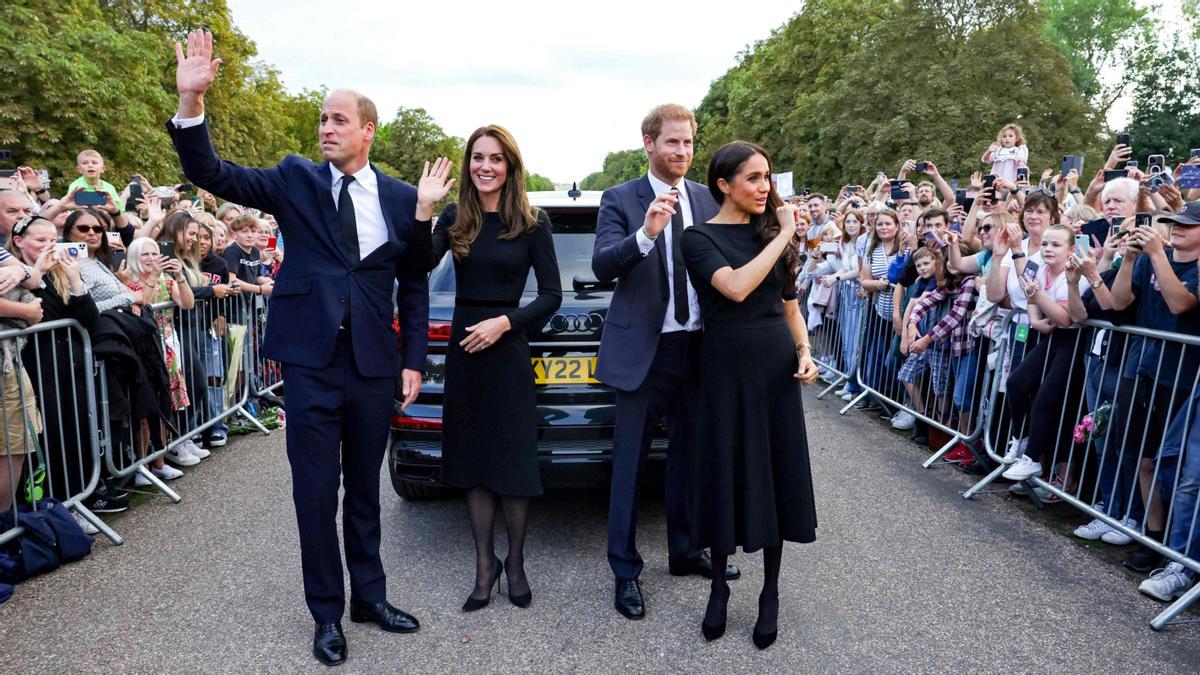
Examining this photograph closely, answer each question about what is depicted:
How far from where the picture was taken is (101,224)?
19.1 feet

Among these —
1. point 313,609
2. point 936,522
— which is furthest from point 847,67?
point 313,609

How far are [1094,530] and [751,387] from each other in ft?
8.95

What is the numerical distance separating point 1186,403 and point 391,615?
3.96 m

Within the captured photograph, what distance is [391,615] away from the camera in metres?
3.90

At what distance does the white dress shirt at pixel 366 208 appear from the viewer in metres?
3.67

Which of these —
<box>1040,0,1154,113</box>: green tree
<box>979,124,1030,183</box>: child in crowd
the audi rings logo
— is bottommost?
the audi rings logo

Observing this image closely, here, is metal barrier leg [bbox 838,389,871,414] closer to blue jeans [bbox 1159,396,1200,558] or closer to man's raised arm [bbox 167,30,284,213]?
blue jeans [bbox 1159,396,1200,558]

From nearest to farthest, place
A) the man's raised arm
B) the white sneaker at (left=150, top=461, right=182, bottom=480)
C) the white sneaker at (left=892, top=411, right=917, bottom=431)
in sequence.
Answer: the man's raised arm → the white sneaker at (left=150, top=461, right=182, bottom=480) → the white sneaker at (left=892, top=411, right=917, bottom=431)

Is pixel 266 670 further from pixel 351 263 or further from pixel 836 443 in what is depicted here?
pixel 836 443

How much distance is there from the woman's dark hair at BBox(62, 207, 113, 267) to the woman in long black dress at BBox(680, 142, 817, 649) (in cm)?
416

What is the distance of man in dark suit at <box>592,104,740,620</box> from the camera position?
3.99 m

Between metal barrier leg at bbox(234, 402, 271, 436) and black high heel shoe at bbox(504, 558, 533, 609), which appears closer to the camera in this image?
black high heel shoe at bbox(504, 558, 533, 609)

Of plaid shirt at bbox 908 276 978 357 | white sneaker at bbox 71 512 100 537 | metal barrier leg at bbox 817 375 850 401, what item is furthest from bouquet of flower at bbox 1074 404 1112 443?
white sneaker at bbox 71 512 100 537

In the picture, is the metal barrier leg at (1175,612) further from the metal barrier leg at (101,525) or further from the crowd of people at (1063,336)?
the metal barrier leg at (101,525)
